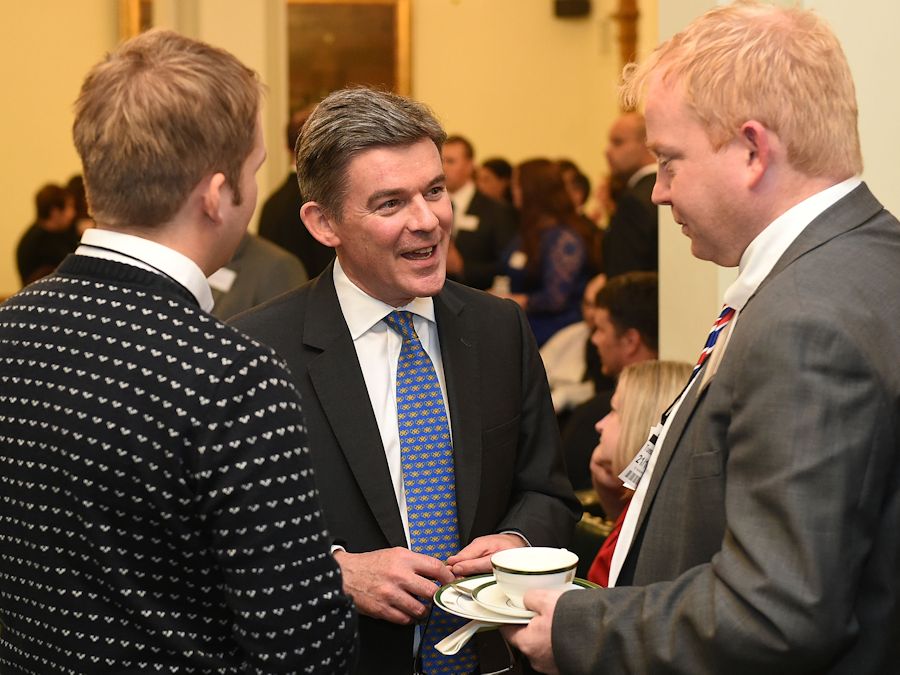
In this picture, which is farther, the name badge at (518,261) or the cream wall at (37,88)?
the cream wall at (37,88)

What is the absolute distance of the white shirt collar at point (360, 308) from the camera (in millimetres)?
2324

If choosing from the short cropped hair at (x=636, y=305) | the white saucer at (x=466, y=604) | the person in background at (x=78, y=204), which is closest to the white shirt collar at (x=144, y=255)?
the white saucer at (x=466, y=604)

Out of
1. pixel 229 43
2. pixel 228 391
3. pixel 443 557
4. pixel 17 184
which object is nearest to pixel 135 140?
pixel 228 391

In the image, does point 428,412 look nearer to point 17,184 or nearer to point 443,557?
point 443,557

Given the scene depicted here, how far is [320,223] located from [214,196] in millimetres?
847

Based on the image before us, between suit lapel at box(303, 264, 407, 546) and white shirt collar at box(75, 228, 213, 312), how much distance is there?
28.2 inches

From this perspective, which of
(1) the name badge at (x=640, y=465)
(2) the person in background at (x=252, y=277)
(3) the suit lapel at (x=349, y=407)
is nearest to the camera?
(1) the name badge at (x=640, y=465)

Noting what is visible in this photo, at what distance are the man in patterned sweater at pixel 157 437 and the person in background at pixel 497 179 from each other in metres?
8.14

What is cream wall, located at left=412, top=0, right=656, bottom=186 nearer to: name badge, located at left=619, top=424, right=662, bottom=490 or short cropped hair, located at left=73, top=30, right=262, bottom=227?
name badge, located at left=619, top=424, right=662, bottom=490

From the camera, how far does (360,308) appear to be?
7.65 ft

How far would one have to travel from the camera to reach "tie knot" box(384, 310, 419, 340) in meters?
2.34

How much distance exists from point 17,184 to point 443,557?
8.66 metres

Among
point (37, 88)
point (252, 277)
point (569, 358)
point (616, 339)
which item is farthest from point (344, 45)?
point (616, 339)

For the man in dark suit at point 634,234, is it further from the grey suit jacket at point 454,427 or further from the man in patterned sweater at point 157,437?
the man in patterned sweater at point 157,437
